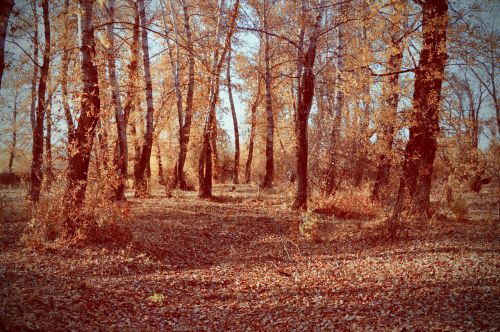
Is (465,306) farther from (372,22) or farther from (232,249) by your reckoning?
(372,22)

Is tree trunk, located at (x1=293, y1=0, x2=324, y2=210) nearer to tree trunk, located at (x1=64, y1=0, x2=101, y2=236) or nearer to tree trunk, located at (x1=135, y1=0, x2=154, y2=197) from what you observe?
tree trunk, located at (x1=135, y1=0, x2=154, y2=197)

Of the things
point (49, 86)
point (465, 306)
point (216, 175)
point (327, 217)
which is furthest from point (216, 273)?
point (216, 175)

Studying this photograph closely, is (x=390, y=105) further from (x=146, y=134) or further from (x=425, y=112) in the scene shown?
(x=146, y=134)

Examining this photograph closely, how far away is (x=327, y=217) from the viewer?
12141mm

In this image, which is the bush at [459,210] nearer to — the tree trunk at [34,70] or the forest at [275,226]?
the forest at [275,226]

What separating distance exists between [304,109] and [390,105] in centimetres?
297

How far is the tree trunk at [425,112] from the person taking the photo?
31.7 ft

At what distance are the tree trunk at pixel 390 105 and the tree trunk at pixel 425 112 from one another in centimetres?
A: 66

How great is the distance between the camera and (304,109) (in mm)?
12227

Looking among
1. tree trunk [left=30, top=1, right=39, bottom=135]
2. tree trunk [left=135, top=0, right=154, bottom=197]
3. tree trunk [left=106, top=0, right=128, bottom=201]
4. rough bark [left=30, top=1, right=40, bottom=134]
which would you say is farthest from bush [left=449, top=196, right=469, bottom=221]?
tree trunk [left=30, top=1, right=39, bottom=135]

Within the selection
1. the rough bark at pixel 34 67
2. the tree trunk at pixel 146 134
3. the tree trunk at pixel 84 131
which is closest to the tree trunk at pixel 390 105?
the tree trunk at pixel 84 131

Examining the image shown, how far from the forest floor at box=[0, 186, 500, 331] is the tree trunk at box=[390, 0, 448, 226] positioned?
3.52 ft

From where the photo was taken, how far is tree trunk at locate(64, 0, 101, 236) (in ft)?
25.4

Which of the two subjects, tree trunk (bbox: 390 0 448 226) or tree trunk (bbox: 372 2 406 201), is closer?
tree trunk (bbox: 390 0 448 226)
